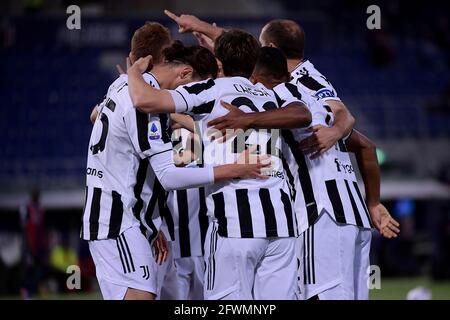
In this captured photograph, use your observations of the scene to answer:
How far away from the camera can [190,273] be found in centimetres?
739

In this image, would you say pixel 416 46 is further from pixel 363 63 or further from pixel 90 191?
pixel 90 191

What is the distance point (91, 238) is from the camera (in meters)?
6.27

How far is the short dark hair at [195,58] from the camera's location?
6641 millimetres

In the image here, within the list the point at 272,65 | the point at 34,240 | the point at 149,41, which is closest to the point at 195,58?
the point at 149,41

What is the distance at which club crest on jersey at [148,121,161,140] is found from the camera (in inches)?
242

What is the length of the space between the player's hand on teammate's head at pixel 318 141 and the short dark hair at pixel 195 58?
0.83m


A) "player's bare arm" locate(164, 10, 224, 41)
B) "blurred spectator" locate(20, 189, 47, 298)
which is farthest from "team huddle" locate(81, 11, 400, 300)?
"blurred spectator" locate(20, 189, 47, 298)

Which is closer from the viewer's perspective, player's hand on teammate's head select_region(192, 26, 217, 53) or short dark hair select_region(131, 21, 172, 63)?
short dark hair select_region(131, 21, 172, 63)

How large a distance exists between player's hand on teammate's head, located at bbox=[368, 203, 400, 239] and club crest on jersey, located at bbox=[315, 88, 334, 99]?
923mm

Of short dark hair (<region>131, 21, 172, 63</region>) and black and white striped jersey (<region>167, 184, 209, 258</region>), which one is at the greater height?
short dark hair (<region>131, 21, 172, 63</region>)

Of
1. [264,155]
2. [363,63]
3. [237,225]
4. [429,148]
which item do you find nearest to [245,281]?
[237,225]

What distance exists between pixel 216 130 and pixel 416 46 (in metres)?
19.6

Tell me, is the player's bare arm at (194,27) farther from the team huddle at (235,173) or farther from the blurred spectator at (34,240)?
the blurred spectator at (34,240)

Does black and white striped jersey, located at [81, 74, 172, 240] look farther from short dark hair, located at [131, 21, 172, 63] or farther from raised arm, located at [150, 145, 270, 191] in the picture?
short dark hair, located at [131, 21, 172, 63]
